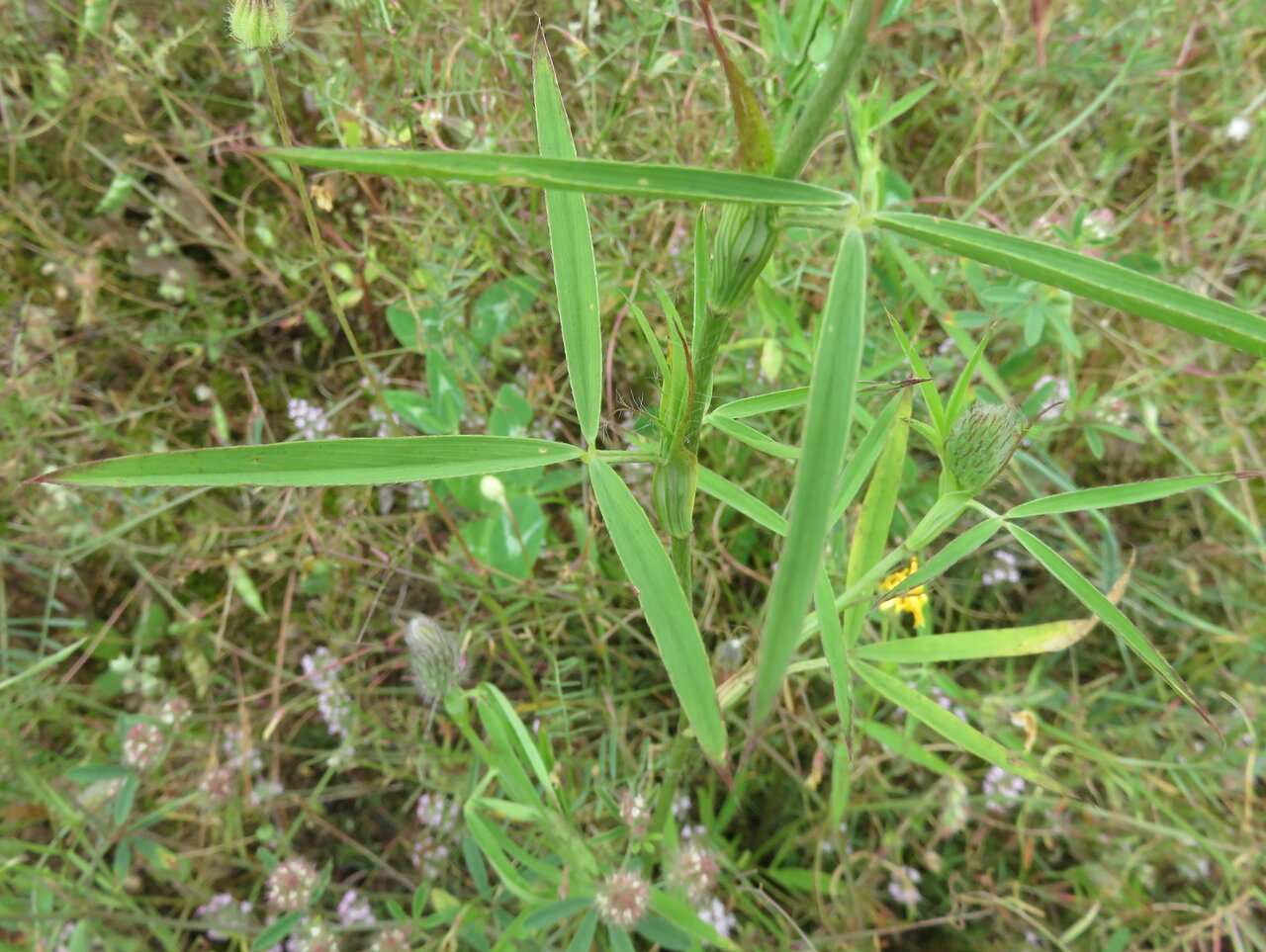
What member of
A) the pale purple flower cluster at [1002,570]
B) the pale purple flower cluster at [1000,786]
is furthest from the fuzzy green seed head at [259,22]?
the pale purple flower cluster at [1000,786]

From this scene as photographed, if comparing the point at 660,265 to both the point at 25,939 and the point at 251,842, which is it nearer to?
the point at 251,842

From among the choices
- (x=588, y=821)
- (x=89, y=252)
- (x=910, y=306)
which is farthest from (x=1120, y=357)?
(x=89, y=252)

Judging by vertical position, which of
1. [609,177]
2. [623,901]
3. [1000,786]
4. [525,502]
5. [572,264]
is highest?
[609,177]

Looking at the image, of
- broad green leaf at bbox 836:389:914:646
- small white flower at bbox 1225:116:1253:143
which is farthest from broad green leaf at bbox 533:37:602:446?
small white flower at bbox 1225:116:1253:143

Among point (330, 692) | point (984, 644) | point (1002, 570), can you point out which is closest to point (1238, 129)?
point (1002, 570)

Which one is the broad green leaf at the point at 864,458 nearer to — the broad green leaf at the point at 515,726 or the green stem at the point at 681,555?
the green stem at the point at 681,555

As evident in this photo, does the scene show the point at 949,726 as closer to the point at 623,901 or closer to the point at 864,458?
the point at 864,458
